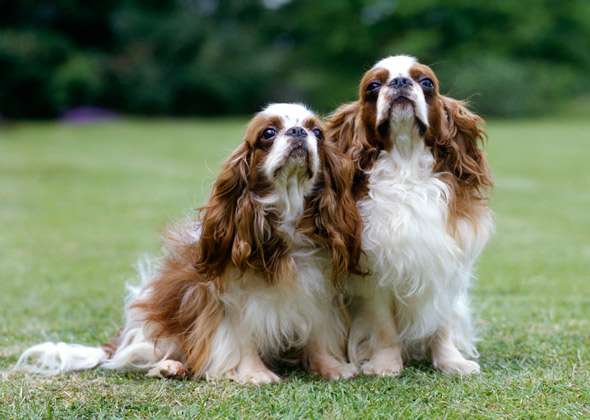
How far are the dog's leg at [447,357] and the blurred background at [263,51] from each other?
80.5 feet

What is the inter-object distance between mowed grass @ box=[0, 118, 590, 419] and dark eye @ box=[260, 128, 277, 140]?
0.53 m

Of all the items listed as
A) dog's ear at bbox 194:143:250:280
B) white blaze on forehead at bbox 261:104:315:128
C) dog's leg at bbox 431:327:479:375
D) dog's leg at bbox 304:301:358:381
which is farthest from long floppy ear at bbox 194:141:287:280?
dog's leg at bbox 431:327:479:375

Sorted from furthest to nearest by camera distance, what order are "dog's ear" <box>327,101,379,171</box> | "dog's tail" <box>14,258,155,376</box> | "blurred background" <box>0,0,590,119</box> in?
"blurred background" <box>0,0,590,119</box>
"dog's tail" <box>14,258,155,376</box>
"dog's ear" <box>327,101,379,171</box>

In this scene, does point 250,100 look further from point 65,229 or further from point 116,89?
point 65,229

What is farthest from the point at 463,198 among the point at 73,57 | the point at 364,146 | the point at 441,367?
the point at 73,57

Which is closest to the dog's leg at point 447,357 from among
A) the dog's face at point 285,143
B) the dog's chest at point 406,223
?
the dog's chest at point 406,223

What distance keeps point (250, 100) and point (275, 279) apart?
98.0 feet

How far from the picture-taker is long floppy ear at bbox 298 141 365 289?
11.5 ft

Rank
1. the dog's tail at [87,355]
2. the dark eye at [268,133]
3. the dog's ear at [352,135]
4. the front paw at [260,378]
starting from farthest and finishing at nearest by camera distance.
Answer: the dog's tail at [87,355] → the dog's ear at [352,135] → the front paw at [260,378] → the dark eye at [268,133]

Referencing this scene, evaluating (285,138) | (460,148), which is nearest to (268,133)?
(285,138)

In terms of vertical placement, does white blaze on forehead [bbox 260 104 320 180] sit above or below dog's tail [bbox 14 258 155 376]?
above

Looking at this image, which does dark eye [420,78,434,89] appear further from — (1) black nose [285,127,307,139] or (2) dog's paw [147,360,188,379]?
(2) dog's paw [147,360,188,379]

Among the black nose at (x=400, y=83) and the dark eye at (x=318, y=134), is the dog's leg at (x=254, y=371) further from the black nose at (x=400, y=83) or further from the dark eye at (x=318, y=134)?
the black nose at (x=400, y=83)

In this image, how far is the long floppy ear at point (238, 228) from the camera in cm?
349
